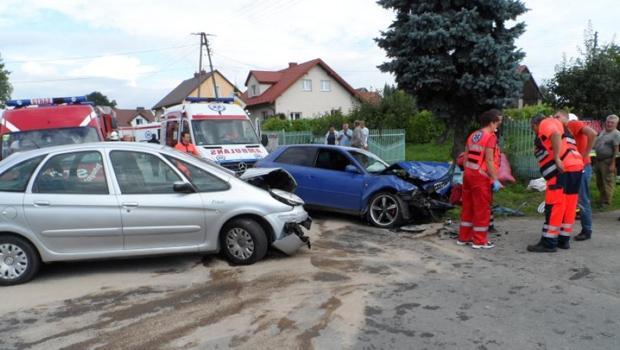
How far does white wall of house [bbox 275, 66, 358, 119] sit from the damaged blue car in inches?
1302

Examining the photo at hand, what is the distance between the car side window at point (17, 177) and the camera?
5.54 meters

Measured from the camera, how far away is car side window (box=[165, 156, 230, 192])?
19.6 ft

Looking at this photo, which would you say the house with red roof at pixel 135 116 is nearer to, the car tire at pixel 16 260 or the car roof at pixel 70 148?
the car roof at pixel 70 148

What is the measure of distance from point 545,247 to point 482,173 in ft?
4.10

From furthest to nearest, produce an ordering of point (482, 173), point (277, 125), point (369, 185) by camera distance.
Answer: point (277, 125)
point (369, 185)
point (482, 173)

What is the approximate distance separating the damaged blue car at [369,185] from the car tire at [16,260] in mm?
4781

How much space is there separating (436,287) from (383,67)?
24.5 ft

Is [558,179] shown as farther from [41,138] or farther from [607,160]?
[41,138]

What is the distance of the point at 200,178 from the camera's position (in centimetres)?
604

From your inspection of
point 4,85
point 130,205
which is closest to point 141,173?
point 130,205

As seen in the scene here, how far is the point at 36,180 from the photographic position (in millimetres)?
5578

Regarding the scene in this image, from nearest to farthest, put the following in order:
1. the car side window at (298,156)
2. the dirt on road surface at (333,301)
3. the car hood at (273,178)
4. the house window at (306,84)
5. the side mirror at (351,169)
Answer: the dirt on road surface at (333,301) < the car hood at (273,178) < the side mirror at (351,169) < the car side window at (298,156) < the house window at (306,84)

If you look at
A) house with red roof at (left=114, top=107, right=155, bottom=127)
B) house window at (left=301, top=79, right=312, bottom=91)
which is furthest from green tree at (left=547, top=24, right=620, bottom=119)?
house with red roof at (left=114, top=107, right=155, bottom=127)

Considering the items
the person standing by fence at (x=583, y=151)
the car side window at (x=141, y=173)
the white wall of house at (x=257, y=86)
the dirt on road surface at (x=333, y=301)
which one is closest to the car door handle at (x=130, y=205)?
the car side window at (x=141, y=173)
